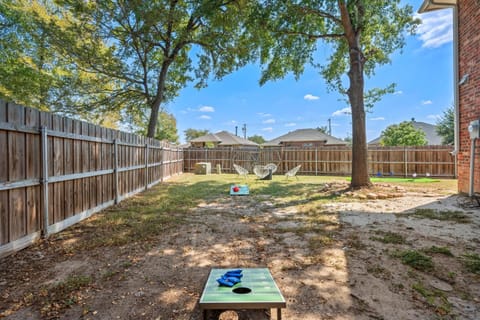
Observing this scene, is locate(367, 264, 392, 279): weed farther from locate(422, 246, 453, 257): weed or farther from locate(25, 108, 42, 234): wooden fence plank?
locate(25, 108, 42, 234): wooden fence plank

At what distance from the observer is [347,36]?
7211 mm

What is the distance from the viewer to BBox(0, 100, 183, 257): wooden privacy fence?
8.75 feet

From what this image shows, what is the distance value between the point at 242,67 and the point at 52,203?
32.3ft

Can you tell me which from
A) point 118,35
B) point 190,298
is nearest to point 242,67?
point 118,35

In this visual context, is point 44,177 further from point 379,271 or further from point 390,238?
point 390,238

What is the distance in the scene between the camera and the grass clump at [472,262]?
7.76 feet

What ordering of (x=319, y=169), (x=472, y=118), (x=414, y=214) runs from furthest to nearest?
(x=319, y=169) → (x=472, y=118) → (x=414, y=214)

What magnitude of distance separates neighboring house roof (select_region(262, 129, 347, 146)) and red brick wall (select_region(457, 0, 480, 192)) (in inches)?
679

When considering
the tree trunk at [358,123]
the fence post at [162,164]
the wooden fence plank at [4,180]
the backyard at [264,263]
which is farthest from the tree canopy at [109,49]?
the backyard at [264,263]

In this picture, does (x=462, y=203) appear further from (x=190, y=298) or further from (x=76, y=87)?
(x=76, y=87)

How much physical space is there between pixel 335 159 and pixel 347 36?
26.4ft

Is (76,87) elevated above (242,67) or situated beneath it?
situated beneath

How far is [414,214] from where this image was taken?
4570 millimetres

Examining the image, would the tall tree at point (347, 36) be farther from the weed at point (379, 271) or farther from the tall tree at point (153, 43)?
the weed at point (379, 271)
